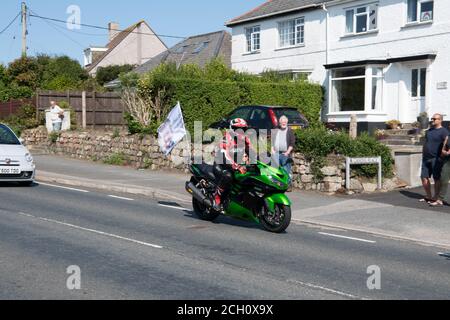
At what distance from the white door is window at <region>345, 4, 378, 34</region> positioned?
3268 mm

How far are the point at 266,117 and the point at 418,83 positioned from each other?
9.84 m

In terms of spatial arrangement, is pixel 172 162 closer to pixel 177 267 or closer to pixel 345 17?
pixel 177 267

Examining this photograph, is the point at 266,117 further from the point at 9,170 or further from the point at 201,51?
the point at 201,51

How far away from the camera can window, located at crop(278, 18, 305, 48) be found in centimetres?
3225

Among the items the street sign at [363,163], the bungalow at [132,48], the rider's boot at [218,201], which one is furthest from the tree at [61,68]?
the rider's boot at [218,201]

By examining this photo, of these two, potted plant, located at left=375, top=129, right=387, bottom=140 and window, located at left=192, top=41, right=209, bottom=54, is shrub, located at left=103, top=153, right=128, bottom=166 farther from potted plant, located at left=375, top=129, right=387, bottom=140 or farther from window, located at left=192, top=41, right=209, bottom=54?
window, located at left=192, top=41, right=209, bottom=54

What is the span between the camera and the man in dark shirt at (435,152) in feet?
43.7

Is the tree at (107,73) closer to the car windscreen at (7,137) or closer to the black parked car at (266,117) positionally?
the black parked car at (266,117)

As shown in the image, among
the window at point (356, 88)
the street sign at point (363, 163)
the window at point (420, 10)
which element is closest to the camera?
the street sign at point (363, 163)

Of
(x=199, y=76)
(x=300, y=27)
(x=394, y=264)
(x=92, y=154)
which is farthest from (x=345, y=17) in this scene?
Result: (x=394, y=264)

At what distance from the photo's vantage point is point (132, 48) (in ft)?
201

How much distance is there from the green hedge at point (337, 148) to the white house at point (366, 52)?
10.3 meters

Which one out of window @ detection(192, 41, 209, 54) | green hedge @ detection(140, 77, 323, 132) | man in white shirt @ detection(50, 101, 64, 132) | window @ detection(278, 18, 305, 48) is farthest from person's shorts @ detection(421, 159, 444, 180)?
window @ detection(192, 41, 209, 54)
